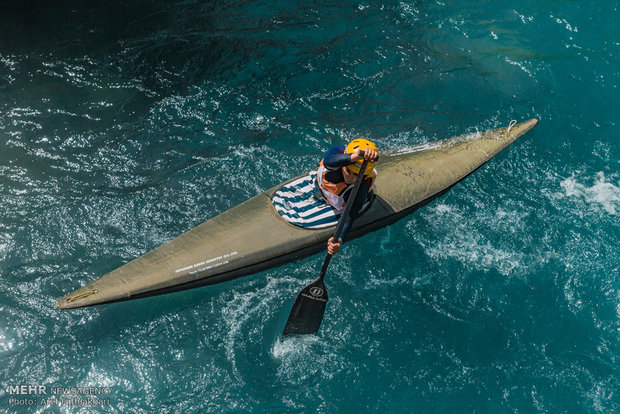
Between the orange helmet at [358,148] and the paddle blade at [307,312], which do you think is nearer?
the orange helmet at [358,148]

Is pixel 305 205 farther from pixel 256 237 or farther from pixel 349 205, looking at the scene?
pixel 349 205

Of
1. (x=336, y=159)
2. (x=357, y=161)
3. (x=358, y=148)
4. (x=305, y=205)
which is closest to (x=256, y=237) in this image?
(x=305, y=205)

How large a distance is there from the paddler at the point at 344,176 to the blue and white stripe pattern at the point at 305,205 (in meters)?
0.10

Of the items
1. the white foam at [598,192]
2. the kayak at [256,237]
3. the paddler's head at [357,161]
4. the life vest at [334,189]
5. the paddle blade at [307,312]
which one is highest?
the paddler's head at [357,161]

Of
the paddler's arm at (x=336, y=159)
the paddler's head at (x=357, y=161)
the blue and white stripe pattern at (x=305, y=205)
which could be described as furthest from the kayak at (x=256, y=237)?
the paddler's arm at (x=336, y=159)

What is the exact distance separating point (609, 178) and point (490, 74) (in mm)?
2335

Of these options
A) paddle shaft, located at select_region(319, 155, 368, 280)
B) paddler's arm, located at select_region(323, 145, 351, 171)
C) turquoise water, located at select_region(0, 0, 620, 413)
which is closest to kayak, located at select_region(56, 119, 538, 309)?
turquoise water, located at select_region(0, 0, 620, 413)

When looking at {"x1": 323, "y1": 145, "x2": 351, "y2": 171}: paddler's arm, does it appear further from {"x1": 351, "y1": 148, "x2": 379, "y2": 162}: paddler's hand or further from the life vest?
the life vest

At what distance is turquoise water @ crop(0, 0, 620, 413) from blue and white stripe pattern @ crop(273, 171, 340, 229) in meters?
0.49

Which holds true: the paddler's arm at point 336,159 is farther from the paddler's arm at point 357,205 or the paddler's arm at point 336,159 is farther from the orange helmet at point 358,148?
the paddler's arm at point 357,205

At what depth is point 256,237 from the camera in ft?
18.0

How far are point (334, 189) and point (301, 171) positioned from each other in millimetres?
1140

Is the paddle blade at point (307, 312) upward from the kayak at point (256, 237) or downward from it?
downward

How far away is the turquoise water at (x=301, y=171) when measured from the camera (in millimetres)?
4977
